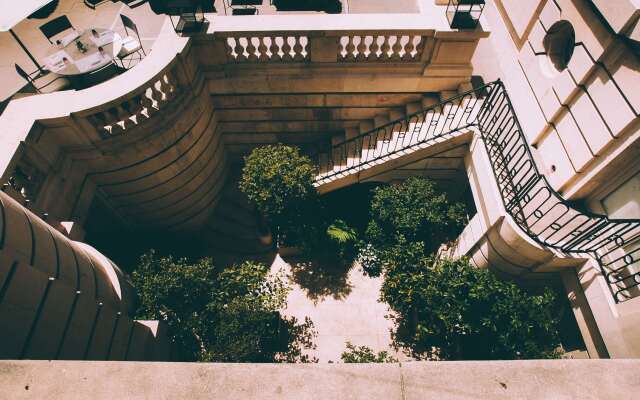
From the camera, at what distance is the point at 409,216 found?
10016mm

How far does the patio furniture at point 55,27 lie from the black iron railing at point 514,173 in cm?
909

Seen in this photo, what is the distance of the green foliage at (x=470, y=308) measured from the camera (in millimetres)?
7617

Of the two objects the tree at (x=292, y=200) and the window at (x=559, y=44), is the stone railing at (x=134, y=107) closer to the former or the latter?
the tree at (x=292, y=200)

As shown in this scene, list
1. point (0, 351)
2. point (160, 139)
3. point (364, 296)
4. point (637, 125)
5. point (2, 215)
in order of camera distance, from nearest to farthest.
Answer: point (0, 351), point (2, 215), point (637, 125), point (160, 139), point (364, 296)

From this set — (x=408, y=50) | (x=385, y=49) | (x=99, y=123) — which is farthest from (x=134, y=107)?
(x=408, y=50)

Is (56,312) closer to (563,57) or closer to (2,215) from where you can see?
(2,215)

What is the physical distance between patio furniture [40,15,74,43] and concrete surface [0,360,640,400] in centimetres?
1163

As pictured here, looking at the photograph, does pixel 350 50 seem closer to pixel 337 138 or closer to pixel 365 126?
pixel 365 126

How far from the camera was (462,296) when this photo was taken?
8.17 m

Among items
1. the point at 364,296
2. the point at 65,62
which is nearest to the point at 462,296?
the point at 364,296

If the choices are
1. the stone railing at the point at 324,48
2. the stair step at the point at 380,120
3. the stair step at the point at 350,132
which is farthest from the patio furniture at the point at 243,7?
the stair step at the point at 380,120

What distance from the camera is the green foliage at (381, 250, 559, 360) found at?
7.62 m

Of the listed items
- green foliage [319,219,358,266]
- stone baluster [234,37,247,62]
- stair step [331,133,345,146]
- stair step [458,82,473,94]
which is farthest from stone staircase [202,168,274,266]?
stair step [458,82,473,94]

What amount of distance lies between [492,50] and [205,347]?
12.7 meters
